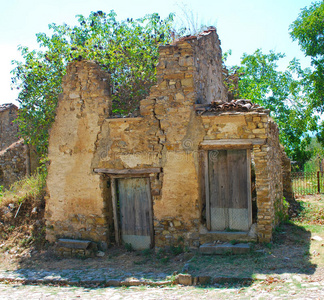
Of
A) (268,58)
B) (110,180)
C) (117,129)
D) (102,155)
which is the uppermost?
(268,58)

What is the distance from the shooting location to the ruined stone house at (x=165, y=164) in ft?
25.6

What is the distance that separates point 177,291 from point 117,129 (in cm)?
381

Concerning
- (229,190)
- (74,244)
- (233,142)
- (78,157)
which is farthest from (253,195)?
(74,244)

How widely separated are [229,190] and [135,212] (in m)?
2.24

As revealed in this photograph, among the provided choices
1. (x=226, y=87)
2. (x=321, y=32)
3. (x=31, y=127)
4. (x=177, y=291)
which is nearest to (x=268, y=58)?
(x=321, y=32)

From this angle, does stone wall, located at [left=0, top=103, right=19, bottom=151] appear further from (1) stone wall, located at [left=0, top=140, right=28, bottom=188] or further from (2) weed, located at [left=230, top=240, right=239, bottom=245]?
(2) weed, located at [left=230, top=240, right=239, bottom=245]

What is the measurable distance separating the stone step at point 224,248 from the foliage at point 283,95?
763cm

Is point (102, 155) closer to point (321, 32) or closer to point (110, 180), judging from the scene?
point (110, 180)

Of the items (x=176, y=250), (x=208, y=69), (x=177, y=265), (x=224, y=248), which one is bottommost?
(x=177, y=265)

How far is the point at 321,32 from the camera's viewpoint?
628 inches

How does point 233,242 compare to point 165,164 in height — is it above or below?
below

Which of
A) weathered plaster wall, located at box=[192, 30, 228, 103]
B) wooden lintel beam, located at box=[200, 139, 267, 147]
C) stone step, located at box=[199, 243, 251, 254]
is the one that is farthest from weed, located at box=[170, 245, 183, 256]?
weathered plaster wall, located at box=[192, 30, 228, 103]

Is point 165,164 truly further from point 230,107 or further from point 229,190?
point 230,107

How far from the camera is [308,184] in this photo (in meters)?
15.3
